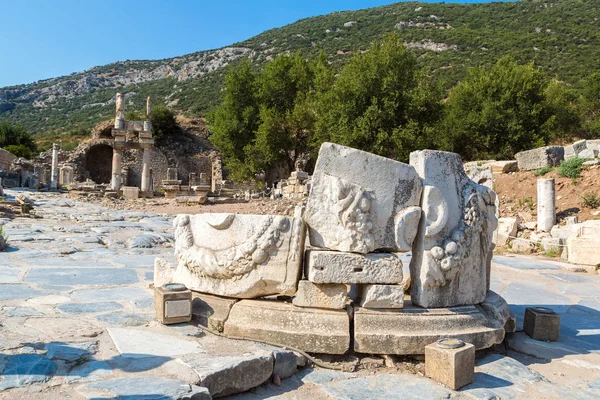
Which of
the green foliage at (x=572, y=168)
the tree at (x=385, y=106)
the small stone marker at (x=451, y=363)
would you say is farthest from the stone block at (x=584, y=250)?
the tree at (x=385, y=106)

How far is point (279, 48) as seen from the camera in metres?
57.5

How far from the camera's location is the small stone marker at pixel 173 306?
10.8 feet

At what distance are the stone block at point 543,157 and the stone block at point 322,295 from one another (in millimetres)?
12952

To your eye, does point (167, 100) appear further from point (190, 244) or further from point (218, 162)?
point (190, 244)

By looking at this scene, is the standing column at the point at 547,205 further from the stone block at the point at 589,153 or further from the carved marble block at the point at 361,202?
the carved marble block at the point at 361,202

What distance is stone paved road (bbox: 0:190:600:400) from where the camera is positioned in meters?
2.27

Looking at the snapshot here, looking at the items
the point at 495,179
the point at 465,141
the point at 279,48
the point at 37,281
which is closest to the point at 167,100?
the point at 279,48

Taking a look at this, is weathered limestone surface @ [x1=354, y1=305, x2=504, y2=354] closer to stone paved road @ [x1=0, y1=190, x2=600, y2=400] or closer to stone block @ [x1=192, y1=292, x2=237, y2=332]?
stone paved road @ [x1=0, y1=190, x2=600, y2=400]

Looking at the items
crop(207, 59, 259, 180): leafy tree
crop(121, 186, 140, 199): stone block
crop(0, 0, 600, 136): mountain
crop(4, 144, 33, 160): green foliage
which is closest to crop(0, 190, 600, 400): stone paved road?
crop(121, 186, 140, 199): stone block

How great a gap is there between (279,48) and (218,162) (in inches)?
1013

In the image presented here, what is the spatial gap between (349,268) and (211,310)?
1135 millimetres

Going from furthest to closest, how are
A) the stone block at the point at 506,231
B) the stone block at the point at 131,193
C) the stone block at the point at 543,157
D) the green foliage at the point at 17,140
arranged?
the green foliage at the point at 17,140 → the stone block at the point at 131,193 → the stone block at the point at 543,157 → the stone block at the point at 506,231

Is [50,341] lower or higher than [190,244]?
lower

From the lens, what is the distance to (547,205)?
1042 centimetres
